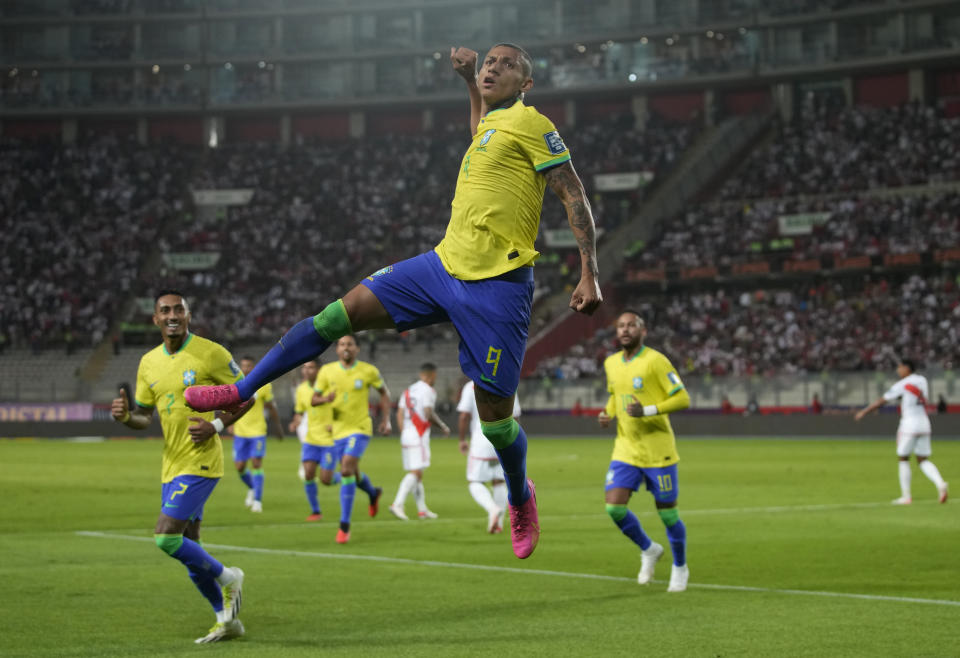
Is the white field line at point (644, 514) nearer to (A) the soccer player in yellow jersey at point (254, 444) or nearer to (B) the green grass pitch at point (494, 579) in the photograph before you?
(B) the green grass pitch at point (494, 579)

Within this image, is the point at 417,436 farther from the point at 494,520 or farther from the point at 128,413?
the point at 128,413

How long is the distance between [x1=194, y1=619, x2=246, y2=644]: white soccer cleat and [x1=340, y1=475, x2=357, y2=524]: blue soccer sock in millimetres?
7013

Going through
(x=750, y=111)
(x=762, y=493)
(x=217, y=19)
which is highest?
(x=217, y=19)

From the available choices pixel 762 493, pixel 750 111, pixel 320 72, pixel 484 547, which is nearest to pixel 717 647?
pixel 484 547

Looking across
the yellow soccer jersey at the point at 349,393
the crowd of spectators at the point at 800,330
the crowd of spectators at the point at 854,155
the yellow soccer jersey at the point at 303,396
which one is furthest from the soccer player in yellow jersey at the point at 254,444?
the crowd of spectators at the point at 854,155

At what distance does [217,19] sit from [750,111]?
1212 inches

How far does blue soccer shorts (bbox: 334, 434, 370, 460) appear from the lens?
1886 centimetres

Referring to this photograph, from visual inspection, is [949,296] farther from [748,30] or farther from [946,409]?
[748,30]

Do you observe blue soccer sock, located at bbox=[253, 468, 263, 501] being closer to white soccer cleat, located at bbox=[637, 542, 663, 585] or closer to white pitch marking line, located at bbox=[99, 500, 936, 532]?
white pitch marking line, located at bbox=[99, 500, 936, 532]

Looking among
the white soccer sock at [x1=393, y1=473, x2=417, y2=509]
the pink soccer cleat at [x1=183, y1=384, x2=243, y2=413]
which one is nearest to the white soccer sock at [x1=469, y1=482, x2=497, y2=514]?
the white soccer sock at [x1=393, y1=473, x2=417, y2=509]

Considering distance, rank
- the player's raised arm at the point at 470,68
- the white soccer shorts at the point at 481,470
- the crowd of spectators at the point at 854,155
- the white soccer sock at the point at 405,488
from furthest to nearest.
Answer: the crowd of spectators at the point at 854,155 < the white soccer sock at the point at 405,488 < the white soccer shorts at the point at 481,470 < the player's raised arm at the point at 470,68

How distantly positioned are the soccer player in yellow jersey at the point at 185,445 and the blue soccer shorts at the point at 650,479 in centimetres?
416

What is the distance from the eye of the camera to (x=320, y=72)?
77812 mm

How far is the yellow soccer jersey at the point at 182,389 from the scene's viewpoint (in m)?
10.5
